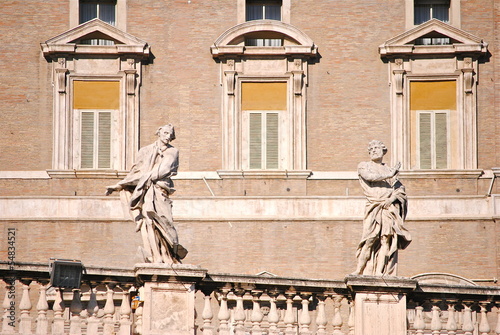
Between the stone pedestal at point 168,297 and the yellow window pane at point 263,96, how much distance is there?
19.2m

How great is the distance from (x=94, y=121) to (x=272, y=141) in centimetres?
440

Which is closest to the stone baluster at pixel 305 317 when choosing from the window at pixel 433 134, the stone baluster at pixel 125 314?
the stone baluster at pixel 125 314

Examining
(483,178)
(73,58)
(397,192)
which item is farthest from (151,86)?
(397,192)

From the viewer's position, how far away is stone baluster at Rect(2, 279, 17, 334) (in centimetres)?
1969

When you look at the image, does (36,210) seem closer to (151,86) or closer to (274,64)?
(151,86)

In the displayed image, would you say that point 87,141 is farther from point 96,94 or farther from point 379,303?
point 379,303

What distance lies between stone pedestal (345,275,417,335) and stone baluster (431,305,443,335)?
1.53ft

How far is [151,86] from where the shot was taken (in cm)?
3912

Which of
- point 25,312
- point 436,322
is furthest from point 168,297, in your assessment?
point 436,322

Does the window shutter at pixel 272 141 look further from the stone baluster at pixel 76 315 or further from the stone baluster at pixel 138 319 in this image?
the stone baluster at pixel 76 315

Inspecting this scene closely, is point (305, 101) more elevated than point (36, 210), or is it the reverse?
point (305, 101)

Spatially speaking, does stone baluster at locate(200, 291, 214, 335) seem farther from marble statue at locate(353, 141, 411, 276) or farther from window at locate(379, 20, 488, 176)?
window at locate(379, 20, 488, 176)

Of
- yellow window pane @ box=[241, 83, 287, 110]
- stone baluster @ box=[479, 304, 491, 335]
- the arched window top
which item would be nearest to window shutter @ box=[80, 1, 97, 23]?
the arched window top

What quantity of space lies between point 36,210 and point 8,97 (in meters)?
2.89
